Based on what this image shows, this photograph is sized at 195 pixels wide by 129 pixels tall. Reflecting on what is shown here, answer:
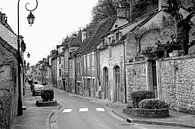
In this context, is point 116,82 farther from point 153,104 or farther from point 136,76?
point 153,104

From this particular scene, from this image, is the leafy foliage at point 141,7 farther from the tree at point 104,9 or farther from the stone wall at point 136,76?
the stone wall at point 136,76

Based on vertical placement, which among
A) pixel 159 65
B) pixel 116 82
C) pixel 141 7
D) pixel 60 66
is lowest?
pixel 116 82

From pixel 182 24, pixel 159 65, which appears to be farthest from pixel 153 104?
pixel 182 24

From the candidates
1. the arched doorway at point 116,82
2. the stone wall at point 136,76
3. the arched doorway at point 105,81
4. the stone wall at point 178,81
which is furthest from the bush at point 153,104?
the arched doorway at point 105,81

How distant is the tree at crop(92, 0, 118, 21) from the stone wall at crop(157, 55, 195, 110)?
109ft

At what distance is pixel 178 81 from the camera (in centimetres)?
1914

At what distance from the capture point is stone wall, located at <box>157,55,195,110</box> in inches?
699

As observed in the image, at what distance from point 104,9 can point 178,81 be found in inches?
1504

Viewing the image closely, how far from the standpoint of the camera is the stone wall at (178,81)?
17766 mm

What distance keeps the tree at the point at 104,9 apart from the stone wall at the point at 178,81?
109 ft

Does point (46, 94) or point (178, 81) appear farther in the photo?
point (46, 94)

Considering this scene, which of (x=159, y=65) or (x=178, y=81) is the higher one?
(x=159, y=65)

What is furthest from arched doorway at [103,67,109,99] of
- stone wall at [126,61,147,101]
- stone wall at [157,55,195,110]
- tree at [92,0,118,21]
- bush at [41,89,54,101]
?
tree at [92,0,118,21]

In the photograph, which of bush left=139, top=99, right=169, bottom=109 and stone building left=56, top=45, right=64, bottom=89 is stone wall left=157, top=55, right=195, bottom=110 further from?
stone building left=56, top=45, right=64, bottom=89
